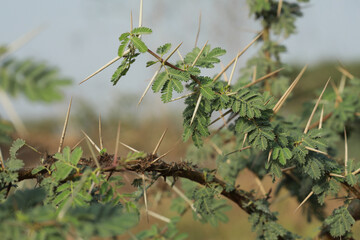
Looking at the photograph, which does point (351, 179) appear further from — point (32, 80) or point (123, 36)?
point (32, 80)

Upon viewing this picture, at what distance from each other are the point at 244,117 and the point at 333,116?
138 cm

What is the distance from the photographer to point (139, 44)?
46.5 inches

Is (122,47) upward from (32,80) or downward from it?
upward

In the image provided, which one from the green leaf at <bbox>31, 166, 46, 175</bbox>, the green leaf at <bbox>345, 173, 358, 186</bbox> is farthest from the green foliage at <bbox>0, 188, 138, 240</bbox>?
the green leaf at <bbox>345, 173, 358, 186</bbox>

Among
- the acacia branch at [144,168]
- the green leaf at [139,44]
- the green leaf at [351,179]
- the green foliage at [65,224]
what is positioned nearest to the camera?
the green foliage at [65,224]

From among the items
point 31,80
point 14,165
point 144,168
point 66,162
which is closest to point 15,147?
point 14,165

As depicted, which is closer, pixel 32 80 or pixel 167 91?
pixel 32 80

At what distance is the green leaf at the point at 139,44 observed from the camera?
3.82 ft

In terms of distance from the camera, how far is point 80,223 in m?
0.75

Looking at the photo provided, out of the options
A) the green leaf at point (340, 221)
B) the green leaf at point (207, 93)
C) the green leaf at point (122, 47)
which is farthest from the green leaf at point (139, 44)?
the green leaf at point (340, 221)

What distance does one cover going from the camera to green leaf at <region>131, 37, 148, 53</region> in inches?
45.9

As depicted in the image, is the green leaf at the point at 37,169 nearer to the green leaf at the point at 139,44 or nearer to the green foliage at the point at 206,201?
the green leaf at the point at 139,44

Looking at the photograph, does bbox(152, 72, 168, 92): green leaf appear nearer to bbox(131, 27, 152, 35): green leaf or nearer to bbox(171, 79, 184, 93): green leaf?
bbox(171, 79, 184, 93): green leaf

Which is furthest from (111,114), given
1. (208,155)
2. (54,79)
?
(54,79)
